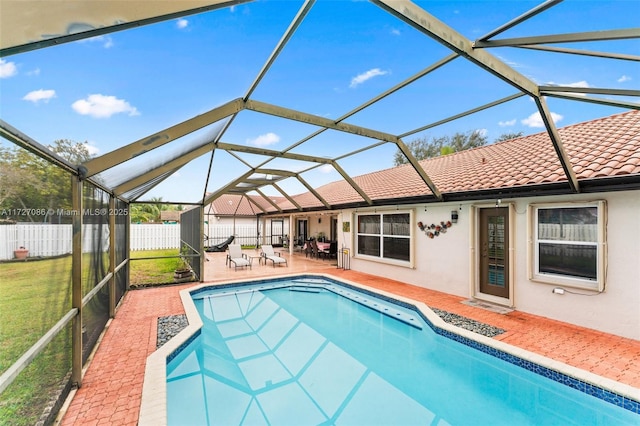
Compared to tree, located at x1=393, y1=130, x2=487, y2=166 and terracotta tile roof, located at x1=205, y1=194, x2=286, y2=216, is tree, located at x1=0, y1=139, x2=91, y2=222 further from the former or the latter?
tree, located at x1=393, y1=130, x2=487, y2=166

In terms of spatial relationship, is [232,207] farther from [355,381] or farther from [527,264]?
[527,264]

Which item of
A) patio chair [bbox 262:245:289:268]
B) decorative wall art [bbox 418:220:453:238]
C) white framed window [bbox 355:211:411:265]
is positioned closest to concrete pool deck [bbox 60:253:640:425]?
decorative wall art [bbox 418:220:453:238]

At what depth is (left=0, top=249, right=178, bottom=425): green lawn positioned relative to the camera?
85.0 inches

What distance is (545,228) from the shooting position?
6.49 metres

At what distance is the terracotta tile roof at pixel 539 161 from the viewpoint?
18.5 feet

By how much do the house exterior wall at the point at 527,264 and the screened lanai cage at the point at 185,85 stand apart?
99cm

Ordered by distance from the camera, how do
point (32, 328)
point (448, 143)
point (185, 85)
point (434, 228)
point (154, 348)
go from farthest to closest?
point (448, 143) < point (434, 228) < point (154, 348) < point (185, 85) < point (32, 328)

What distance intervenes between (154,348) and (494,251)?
8.19 m

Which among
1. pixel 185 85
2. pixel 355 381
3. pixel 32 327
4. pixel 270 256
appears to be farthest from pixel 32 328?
pixel 270 256

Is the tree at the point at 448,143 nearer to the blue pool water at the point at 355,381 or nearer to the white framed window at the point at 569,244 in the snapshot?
the white framed window at the point at 569,244

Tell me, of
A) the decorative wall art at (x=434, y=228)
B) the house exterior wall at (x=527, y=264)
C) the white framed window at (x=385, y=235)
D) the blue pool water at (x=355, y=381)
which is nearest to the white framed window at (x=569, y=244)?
the house exterior wall at (x=527, y=264)

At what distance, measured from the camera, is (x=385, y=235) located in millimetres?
10906

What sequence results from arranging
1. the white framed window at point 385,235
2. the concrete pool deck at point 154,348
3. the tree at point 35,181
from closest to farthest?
the tree at point 35,181
the concrete pool deck at point 154,348
the white framed window at point 385,235

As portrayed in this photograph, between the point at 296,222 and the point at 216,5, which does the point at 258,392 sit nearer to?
the point at 216,5
